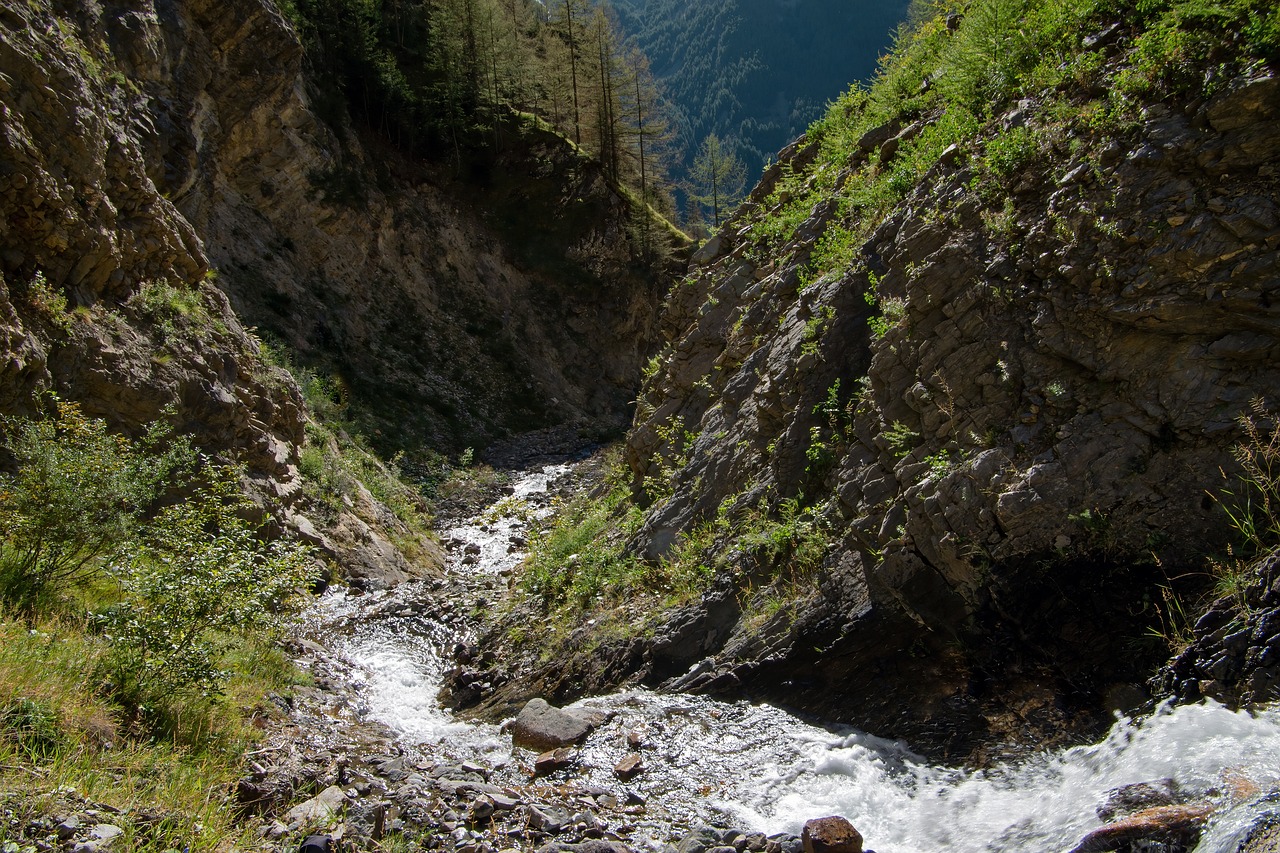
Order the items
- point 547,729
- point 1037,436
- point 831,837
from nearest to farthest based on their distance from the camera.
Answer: point 831,837
point 1037,436
point 547,729

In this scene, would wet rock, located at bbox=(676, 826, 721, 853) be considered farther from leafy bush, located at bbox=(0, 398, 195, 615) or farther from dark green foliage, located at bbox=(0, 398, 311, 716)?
leafy bush, located at bbox=(0, 398, 195, 615)

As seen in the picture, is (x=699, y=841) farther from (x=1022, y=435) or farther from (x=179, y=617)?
(x=179, y=617)

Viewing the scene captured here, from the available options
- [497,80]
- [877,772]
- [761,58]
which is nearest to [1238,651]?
[877,772]

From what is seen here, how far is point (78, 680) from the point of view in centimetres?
531

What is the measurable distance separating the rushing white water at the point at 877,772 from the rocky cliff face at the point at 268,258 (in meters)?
7.11

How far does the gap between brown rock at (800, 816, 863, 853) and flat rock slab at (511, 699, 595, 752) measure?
8.55 ft

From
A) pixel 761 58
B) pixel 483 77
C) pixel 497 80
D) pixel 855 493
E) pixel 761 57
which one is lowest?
pixel 855 493

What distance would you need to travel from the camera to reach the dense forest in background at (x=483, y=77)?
108 ft

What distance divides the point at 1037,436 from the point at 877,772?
2.97 metres

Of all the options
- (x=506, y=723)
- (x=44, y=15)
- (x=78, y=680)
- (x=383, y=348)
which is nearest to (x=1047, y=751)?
(x=506, y=723)

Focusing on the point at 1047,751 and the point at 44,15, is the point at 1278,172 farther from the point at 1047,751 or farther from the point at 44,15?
the point at 44,15

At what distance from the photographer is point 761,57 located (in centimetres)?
16225

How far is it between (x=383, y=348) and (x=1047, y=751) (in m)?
25.3

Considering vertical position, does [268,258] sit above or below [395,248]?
below
